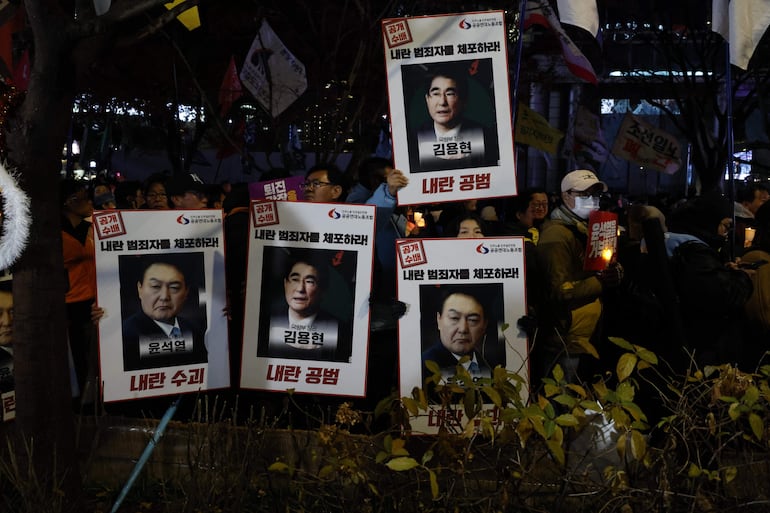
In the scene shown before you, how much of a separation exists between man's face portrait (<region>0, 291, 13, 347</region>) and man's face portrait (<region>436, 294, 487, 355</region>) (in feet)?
7.99

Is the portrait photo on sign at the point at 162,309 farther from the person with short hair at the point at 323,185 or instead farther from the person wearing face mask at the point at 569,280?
the person wearing face mask at the point at 569,280

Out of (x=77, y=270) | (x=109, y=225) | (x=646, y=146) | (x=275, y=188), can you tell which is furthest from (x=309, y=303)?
(x=646, y=146)

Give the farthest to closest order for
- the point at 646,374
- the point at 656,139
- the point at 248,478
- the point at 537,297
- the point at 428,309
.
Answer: the point at 656,139 → the point at 646,374 → the point at 537,297 → the point at 428,309 → the point at 248,478

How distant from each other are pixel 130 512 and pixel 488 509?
6.82 feet

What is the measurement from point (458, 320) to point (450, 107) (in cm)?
116

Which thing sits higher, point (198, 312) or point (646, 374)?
point (198, 312)

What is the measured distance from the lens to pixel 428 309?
4875mm

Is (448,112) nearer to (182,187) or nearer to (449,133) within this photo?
(449,133)

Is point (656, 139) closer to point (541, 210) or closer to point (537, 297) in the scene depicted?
point (541, 210)

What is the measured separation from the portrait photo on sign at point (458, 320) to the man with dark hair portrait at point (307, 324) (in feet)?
1.60

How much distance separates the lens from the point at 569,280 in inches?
222

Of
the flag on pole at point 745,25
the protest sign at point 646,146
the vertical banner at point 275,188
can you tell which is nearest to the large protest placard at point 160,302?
the flag on pole at point 745,25

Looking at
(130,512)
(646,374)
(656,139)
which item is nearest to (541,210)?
(646,374)

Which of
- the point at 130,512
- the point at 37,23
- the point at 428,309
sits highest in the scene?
the point at 37,23
